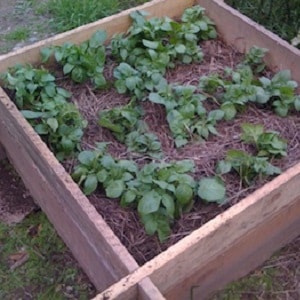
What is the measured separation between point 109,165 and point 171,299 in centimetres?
54

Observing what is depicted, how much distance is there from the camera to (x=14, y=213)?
249 cm

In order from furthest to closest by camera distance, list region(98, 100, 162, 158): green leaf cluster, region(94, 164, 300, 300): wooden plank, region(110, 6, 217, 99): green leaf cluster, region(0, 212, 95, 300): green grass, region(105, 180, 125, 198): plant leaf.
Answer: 1. region(110, 6, 217, 99): green leaf cluster
2. region(98, 100, 162, 158): green leaf cluster
3. region(0, 212, 95, 300): green grass
4. region(105, 180, 125, 198): plant leaf
5. region(94, 164, 300, 300): wooden plank

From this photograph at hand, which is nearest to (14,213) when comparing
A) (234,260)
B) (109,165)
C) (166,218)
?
(109,165)

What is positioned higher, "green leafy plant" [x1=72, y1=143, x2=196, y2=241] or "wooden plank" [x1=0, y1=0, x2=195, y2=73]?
"wooden plank" [x1=0, y1=0, x2=195, y2=73]

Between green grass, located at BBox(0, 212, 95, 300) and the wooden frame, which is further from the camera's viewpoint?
green grass, located at BBox(0, 212, 95, 300)

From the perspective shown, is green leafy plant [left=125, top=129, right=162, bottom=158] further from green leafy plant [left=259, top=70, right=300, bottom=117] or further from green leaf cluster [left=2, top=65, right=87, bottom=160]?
green leafy plant [left=259, top=70, right=300, bottom=117]

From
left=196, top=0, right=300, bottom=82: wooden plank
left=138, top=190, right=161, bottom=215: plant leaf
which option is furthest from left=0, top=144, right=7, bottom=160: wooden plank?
left=196, top=0, right=300, bottom=82: wooden plank

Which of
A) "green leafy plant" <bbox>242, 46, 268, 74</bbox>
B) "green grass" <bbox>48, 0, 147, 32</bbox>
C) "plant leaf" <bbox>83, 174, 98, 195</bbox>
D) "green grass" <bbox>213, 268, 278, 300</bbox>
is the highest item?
"green leafy plant" <bbox>242, 46, 268, 74</bbox>

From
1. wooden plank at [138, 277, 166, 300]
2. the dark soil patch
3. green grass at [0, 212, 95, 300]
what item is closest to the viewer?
wooden plank at [138, 277, 166, 300]

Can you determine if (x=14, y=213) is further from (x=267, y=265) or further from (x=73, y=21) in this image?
(x=73, y=21)

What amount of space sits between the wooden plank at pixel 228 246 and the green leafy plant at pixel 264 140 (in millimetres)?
187

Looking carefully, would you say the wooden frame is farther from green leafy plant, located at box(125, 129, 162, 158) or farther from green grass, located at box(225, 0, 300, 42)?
green grass, located at box(225, 0, 300, 42)

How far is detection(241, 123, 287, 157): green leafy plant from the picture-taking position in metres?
2.29

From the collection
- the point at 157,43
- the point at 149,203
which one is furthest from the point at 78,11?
the point at 149,203
